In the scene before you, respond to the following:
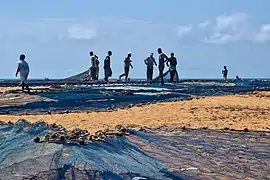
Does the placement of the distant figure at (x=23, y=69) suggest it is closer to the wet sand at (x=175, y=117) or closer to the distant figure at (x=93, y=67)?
the wet sand at (x=175, y=117)

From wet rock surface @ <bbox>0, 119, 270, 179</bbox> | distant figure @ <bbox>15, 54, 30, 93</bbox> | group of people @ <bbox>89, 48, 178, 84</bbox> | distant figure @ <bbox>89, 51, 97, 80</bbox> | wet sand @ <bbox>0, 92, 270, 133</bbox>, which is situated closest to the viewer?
wet rock surface @ <bbox>0, 119, 270, 179</bbox>

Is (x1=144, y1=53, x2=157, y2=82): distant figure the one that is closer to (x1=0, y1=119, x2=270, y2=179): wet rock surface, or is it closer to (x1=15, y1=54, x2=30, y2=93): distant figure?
(x1=15, y1=54, x2=30, y2=93): distant figure

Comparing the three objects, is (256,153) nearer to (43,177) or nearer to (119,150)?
(119,150)

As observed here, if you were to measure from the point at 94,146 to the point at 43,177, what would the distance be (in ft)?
4.37

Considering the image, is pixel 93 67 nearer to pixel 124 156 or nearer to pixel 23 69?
pixel 23 69

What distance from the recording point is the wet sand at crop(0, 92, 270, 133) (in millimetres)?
11258

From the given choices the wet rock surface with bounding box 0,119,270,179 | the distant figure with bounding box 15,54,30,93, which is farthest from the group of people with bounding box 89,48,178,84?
the wet rock surface with bounding box 0,119,270,179

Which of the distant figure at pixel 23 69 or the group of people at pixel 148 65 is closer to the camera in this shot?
the distant figure at pixel 23 69

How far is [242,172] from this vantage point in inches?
244

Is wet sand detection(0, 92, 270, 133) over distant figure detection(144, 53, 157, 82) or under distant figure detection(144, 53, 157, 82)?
under

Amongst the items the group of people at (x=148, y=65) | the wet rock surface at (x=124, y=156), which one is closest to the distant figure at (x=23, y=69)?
the group of people at (x=148, y=65)

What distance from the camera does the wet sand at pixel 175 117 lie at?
11.3 metres

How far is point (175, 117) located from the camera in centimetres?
1267

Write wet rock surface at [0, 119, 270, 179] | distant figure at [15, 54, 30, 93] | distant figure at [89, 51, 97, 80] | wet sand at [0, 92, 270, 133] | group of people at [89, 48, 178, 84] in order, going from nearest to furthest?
wet rock surface at [0, 119, 270, 179] → wet sand at [0, 92, 270, 133] → distant figure at [15, 54, 30, 93] → group of people at [89, 48, 178, 84] → distant figure at [89, 51, 97, 80]
